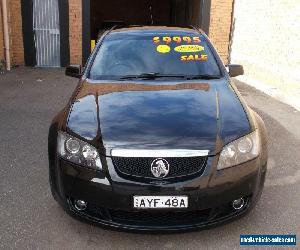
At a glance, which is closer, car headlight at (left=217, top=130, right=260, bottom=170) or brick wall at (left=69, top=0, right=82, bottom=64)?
car headlight at (left=217, top=130, right=260, bottom=170)

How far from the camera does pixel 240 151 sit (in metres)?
3.03

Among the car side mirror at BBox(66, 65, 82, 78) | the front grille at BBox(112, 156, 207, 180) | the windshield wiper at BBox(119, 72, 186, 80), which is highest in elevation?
the windshield wiper at BBox(119, 72, 186, 80)

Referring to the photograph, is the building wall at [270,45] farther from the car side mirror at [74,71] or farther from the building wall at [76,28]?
the car side mirror at [74,71]

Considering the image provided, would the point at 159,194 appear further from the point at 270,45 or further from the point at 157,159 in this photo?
the point at 270,45

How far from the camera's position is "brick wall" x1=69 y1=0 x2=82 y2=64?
38.5 feet

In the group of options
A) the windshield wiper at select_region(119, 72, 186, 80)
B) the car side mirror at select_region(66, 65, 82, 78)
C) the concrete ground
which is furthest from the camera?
the car side mirror at select_region(66, 65, 82, 78)

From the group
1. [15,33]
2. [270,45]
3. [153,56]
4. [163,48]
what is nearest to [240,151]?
[153,56]

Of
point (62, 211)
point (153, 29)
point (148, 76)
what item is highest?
point (153, 29)

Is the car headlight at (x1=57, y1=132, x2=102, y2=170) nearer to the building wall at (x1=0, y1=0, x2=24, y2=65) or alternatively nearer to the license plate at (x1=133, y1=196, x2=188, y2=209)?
the license plate at (x1=133, y1=196, x2=188, y2=209)

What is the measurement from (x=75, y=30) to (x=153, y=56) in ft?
26.4

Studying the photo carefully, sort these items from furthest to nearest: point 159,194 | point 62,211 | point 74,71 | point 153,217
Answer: point 74,71, point 62,211, point 153,217, point 159,194

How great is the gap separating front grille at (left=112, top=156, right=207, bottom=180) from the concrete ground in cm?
66

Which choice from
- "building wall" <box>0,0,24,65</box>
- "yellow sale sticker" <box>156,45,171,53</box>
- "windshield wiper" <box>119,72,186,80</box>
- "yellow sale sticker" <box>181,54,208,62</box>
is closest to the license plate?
"windshield wiper" <box>119,72,186,80</box>

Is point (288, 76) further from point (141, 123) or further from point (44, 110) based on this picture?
point (141, 123)
